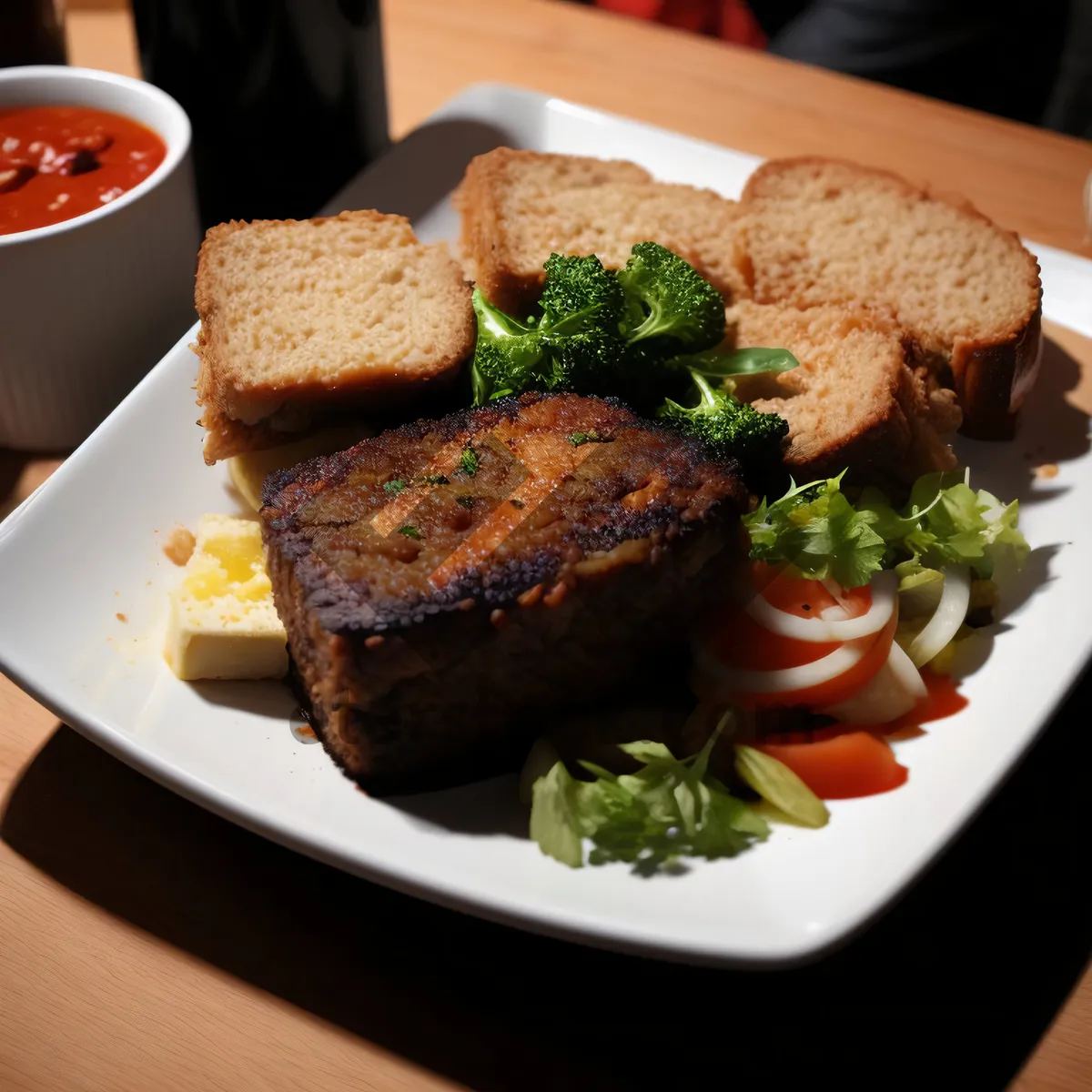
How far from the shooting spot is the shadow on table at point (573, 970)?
6.73 feet

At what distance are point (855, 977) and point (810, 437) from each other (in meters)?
1.26

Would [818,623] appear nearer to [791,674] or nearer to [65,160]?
[791,674]

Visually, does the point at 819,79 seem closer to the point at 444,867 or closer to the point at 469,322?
the point at 469,322

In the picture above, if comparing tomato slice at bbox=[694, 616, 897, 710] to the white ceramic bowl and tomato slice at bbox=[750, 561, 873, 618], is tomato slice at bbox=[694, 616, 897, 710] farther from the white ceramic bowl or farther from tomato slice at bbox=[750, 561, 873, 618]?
the white ceramic bowl

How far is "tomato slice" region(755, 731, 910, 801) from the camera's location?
7.34ft

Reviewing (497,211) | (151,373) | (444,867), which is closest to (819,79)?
(497,211)

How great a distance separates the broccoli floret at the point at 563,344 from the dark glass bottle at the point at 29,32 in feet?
7.24

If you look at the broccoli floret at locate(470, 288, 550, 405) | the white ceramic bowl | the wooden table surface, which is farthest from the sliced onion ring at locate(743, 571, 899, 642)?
the white ceramic bowl

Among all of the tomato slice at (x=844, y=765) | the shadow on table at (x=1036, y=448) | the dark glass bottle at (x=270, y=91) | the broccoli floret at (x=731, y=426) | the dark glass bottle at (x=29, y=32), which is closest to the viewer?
the tomato slice at (x=844, y=765)

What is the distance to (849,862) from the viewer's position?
80.1 inches

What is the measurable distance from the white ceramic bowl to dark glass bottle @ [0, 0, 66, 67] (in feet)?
2.23

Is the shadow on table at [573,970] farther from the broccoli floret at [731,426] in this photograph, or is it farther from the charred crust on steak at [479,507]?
the broccoli floret at [731,426]

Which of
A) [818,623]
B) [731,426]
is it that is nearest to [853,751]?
[818,623]

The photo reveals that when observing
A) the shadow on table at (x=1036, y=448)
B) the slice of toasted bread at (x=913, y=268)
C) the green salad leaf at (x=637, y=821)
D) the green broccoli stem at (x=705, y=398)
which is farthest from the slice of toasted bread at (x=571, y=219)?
the green salad leaf at (x=637, y=821)
